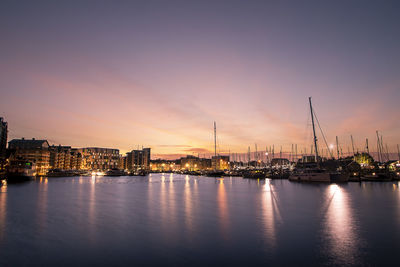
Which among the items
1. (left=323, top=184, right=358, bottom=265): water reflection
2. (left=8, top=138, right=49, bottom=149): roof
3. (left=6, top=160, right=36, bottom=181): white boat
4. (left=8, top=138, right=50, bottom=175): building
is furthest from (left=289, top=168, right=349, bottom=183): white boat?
(left=8, top=138, right=49, bottom=149): roof

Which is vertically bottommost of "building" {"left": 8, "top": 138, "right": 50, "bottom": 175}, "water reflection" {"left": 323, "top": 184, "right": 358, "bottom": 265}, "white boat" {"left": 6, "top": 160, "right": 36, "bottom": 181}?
"water reflection" {"left": 323, "top": 184, "right": 358, "bottom": 265}

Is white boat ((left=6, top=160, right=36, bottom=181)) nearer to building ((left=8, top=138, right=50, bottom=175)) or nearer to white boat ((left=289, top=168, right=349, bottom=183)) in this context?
building ((left=8, top=138, right=50, bottom=175))

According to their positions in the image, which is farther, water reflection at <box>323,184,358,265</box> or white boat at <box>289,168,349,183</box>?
white boat at <box>289,168,349,183</box>

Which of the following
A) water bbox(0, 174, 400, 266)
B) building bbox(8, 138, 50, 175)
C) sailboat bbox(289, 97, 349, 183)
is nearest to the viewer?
water bbox(0, 174, 400, 266)

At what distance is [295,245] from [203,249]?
17.5 feet

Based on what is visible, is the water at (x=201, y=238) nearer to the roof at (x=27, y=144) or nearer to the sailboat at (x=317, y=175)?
the sailboat at (x=317, y=175)

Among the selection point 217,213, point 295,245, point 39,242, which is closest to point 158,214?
point 217,213

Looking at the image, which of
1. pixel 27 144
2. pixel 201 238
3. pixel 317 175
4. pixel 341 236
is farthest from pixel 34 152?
pixel 341 236

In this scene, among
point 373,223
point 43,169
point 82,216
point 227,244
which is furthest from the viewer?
point 43,169

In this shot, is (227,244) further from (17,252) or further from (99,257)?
(17,252)

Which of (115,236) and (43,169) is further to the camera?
(43,169)

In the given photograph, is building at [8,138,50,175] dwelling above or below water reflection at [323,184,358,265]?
above


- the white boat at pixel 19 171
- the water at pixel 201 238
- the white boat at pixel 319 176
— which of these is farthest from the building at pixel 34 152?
the water at pixel 201 238

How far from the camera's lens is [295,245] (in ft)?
43.7
